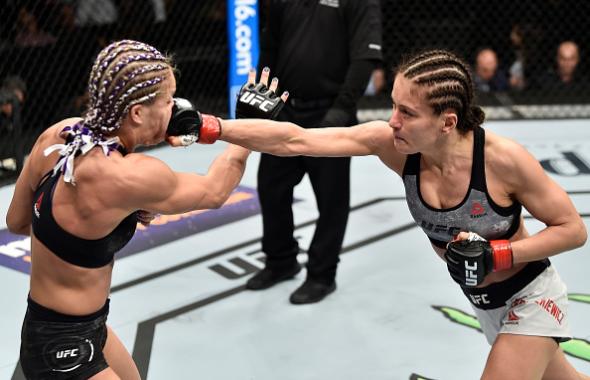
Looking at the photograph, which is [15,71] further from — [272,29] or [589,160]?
[589,160]

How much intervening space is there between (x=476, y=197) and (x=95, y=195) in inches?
37.1

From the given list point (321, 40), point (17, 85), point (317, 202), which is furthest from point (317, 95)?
point (17, 85)

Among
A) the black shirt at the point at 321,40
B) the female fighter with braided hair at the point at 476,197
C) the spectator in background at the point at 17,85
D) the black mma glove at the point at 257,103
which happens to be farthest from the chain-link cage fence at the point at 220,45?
the female fighter with braided hair at the point at 476,197

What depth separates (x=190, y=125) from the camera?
2055mm

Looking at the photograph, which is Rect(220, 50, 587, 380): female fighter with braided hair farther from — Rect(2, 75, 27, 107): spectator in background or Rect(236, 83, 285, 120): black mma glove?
Rect(2, 75, 27, 107): spectator in background

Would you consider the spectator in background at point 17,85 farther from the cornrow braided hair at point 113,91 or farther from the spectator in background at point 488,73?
the cornrow braided hair at point 113,91

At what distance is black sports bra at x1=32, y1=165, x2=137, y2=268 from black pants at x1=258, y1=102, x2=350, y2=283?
164 centimetres

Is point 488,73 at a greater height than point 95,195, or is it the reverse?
point 95,195

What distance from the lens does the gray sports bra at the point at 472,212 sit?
2133 millimetres

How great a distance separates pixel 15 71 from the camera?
18.4 ft

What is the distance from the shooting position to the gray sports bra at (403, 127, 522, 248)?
213 cm

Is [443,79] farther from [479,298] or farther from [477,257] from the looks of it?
[479,298]

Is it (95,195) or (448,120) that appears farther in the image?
(448,120)

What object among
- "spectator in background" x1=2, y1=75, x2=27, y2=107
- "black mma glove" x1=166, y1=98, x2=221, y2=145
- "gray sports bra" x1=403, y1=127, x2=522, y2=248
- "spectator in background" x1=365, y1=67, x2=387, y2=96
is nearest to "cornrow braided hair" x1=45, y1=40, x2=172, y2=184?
"black mma glove" x1=166, y1=98, x2=221, y2=145
